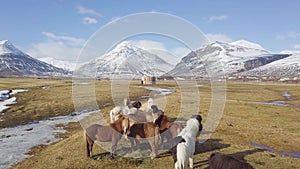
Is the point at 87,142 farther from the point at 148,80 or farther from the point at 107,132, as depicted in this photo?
the point at 148,80

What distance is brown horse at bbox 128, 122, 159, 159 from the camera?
1612 cm

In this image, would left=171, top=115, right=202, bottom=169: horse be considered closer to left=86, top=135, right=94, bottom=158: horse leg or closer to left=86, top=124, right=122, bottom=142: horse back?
left=86, top=124, right=122, bottom=142: horse back

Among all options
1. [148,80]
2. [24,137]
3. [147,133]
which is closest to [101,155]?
[147,133]

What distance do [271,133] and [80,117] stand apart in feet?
74.1

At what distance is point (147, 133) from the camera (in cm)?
1622

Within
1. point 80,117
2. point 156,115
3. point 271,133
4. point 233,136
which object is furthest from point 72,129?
point 271,133

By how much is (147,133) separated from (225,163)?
559 cm

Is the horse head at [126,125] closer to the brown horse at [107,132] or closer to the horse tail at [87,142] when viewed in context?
the brown horse at [107,132]

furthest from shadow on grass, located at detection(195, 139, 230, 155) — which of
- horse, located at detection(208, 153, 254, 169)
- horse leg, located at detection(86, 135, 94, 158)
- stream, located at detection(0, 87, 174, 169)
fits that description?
stream, located at detection(0, 87, 174, 169)

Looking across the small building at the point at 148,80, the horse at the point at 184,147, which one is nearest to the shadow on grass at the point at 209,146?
the horse at the point at 184,147

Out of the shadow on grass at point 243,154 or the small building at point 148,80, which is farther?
the small building at point 148,80

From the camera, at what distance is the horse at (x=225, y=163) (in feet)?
36.8

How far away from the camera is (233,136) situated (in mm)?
22375

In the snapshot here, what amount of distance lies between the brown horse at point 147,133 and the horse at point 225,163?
4.25 m
